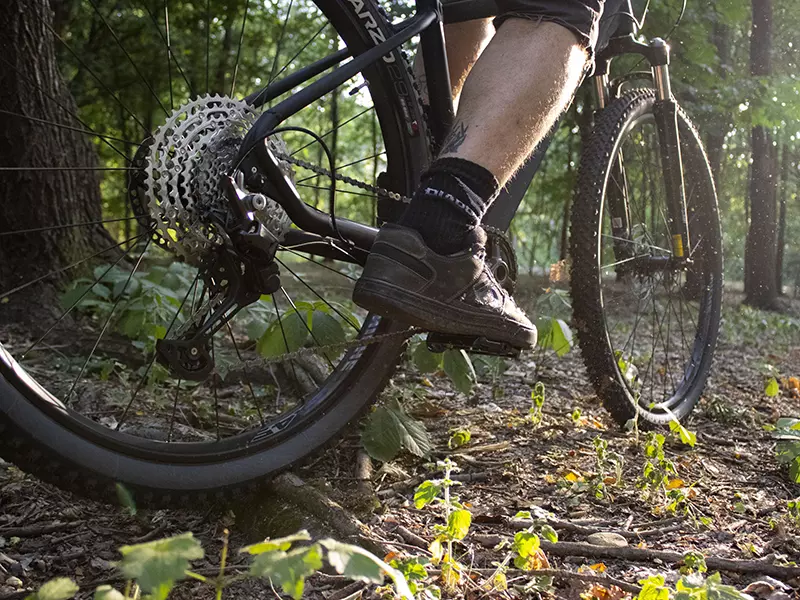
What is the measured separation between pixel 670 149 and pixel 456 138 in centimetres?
128

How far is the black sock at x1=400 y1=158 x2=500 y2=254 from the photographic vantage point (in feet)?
5.33

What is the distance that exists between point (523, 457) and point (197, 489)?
95 centimetres

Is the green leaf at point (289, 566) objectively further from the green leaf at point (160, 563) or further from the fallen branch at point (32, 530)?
the fallen branch at point (32, 530)

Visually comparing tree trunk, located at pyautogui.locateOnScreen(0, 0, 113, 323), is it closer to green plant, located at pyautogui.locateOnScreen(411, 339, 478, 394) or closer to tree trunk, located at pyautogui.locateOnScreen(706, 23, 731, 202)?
green plant, located at pyautogui.locateOnScreen(411, 339, 478, 394)

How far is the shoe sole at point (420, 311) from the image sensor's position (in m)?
1.57

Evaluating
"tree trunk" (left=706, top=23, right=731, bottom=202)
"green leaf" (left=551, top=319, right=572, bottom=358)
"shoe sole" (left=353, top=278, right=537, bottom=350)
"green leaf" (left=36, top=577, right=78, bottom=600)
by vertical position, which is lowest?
"green leaf" (left=36, top=577, right=78, bottom=600)

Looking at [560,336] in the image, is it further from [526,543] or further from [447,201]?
[526,543]

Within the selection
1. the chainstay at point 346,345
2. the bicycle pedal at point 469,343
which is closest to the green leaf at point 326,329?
the chainstay at point 346,345

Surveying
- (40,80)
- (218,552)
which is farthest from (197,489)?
(40,80)

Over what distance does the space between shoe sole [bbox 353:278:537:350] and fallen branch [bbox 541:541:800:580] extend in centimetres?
50

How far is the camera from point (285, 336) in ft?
7.09

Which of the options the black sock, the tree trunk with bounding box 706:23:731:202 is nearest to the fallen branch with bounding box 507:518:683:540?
the black sock

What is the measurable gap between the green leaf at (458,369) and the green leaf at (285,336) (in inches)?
17.9

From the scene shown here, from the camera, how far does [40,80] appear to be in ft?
10.2
